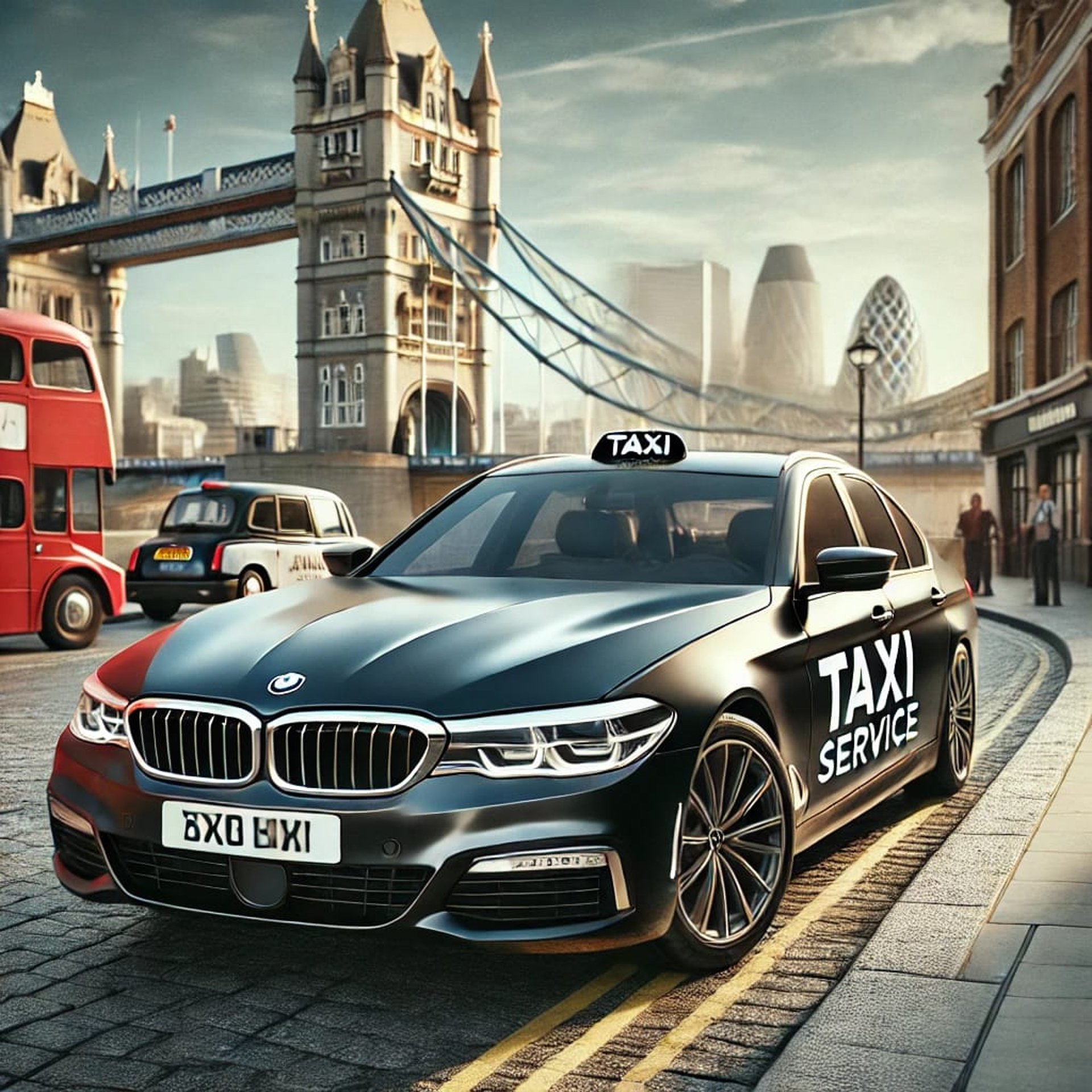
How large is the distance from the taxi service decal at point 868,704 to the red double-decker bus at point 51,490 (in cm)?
1078

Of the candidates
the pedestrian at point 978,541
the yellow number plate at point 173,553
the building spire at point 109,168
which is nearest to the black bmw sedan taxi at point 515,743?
the yellow number plate at point 173,553

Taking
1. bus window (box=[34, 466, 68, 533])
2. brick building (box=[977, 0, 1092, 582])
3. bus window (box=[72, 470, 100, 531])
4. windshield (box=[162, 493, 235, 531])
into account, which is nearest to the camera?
bus window (box=[34, 466, 68, 533])

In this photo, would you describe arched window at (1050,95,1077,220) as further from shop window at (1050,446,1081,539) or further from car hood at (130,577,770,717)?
car hood at (130,577,770,717)

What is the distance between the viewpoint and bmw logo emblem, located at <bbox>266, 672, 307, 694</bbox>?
12.1ft

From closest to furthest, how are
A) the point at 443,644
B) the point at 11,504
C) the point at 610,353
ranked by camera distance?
1. the point at 443,644
2. the point at 11,504
3. the point at 610,353

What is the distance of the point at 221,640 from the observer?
411 centimetres

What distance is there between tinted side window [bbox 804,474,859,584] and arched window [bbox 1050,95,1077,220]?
79.8 feet

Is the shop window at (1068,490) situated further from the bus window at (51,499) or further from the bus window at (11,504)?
the bus window at (11,504)

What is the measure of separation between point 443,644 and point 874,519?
94.6 inches

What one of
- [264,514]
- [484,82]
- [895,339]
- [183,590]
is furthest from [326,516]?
[895,339]

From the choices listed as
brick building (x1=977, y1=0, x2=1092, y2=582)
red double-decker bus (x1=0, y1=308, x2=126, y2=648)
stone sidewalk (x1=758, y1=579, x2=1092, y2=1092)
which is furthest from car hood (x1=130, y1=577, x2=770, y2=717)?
brick building (x1=977, y1=0, x2=1092, y2=582)

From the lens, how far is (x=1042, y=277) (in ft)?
98.9

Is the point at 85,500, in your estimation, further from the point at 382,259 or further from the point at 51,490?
the point at 382,259

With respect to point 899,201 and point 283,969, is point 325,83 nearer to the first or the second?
point 899,201
